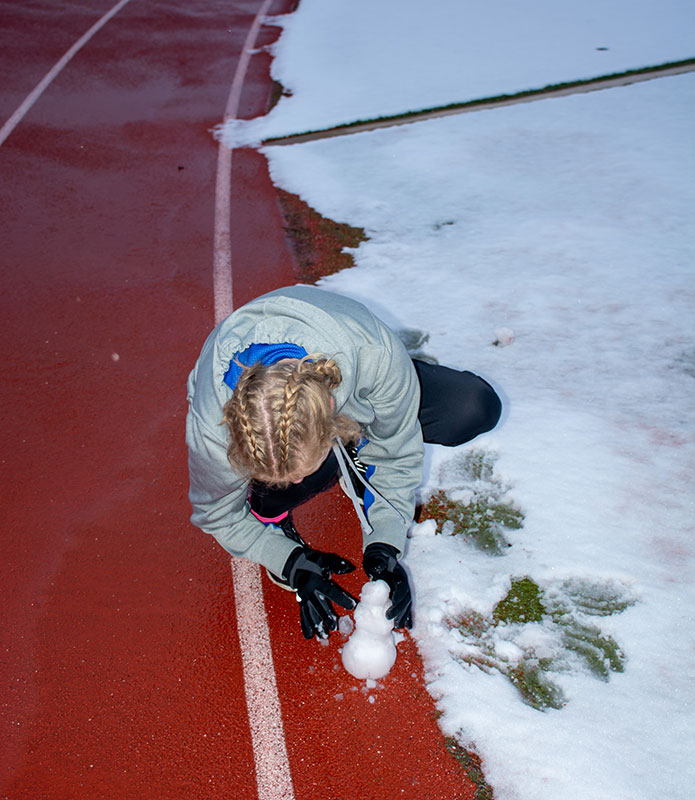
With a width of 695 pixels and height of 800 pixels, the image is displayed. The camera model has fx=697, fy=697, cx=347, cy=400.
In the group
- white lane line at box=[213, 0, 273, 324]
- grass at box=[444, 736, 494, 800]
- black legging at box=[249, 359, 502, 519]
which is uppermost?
black legging at box=[249, 359, 502, 519]

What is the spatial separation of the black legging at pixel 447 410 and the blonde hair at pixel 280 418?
2.64 feet

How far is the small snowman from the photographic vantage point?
2.54 meters

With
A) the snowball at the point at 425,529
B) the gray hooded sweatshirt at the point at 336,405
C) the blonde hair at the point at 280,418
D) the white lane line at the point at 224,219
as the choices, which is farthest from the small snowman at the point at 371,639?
the white lane line at the point at 224,219

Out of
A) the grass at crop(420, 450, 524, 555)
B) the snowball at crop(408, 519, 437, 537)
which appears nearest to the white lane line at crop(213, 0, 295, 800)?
the snowball at crop(408, 519, 437, 537)

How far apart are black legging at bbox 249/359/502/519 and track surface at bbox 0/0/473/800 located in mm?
487

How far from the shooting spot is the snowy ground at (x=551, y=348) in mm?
2564

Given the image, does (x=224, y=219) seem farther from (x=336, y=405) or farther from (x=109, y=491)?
(x=336, y=405)

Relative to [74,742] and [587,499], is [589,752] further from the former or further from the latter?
[74,742]

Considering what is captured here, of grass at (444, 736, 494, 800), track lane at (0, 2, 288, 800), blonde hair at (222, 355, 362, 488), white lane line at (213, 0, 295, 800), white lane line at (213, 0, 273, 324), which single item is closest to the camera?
blonde hair at (222, 355, 362, 488)

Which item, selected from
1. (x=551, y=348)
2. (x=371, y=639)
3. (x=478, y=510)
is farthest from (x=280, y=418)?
(x=551, y=348)

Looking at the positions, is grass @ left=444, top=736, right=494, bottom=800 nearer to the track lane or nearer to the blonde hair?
the track lane

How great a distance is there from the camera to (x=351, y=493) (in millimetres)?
2582

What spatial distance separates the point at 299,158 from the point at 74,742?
558 cm

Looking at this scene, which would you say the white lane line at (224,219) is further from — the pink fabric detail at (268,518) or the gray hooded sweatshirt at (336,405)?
the gray hooded sweatshirt at (336,405)
